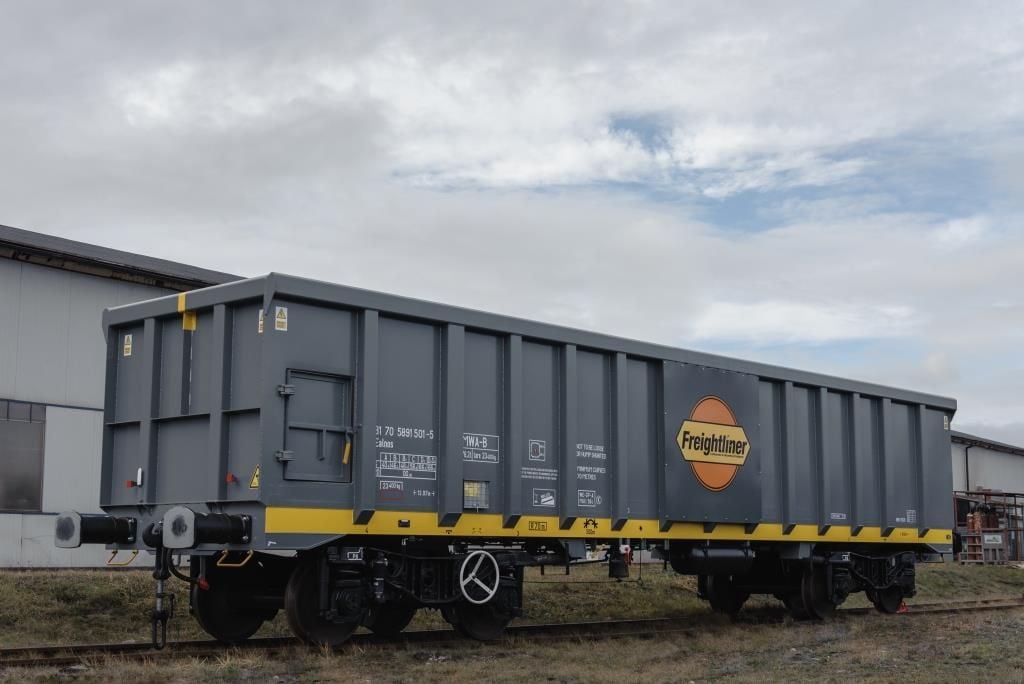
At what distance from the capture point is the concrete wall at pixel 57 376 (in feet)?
67.5

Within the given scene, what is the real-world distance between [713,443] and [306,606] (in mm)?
6440

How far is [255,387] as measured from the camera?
11156 mm

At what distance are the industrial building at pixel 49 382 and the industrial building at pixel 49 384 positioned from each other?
2 cm

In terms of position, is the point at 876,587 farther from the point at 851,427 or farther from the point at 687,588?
the point at 687,588

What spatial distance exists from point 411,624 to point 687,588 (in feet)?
25.1

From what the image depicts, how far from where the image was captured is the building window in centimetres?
2070

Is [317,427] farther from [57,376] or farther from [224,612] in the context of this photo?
[57,376]

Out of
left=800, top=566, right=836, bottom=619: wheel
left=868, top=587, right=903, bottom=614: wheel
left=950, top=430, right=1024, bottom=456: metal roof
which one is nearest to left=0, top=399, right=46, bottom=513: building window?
left=800, top=566, right=836, bottom=619: wheel

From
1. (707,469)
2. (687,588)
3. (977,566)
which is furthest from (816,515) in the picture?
(977,566)

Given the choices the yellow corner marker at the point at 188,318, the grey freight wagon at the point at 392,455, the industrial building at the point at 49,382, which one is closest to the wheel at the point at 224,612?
the grey freight wagon at the point at 392,455

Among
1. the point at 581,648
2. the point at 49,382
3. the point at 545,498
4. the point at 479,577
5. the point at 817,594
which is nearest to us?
the point at 479,577

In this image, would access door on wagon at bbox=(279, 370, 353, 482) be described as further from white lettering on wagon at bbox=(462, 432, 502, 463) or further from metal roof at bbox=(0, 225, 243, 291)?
metal roof at bbox=(0, 225, 243, 291)

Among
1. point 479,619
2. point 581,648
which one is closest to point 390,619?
point 479,619

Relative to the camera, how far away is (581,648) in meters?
12.9
